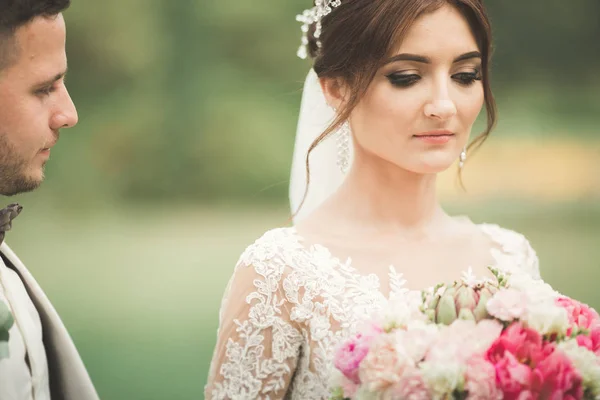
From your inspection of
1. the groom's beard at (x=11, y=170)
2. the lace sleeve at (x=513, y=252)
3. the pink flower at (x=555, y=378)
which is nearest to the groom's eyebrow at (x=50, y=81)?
the groom's beard at (x=11, y=170)

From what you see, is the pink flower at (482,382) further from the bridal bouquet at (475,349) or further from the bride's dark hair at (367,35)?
the bride's dark hair at (367,35)

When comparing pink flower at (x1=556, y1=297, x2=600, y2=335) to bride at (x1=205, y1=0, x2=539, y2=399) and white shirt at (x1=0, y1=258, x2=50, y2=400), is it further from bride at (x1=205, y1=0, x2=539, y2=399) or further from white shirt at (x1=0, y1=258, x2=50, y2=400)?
white shirt at (x1=0, y1=258, x2=50, y2=400)

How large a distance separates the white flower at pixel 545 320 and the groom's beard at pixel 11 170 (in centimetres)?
91

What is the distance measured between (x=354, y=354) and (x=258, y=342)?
0.43 m

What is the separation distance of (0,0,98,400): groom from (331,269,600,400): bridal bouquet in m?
0.54

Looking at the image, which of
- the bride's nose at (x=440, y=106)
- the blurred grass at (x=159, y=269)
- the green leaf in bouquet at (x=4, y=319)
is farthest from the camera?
the blurred grass at (x=159, y=269)

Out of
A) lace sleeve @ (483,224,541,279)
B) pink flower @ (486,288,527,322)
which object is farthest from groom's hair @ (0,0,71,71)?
lace sleeve @ (483,224,541,279)

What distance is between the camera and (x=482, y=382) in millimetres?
1267

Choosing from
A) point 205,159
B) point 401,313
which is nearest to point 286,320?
point 401,313

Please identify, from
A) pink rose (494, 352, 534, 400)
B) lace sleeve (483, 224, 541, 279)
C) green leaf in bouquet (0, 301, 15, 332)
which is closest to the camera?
green leaf in bouquet (0, 301, 15, 332)

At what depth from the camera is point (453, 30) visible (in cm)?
176

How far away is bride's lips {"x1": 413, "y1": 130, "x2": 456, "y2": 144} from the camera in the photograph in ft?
5.80

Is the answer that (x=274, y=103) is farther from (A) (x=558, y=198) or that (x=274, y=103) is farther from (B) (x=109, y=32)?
(A) (x=558, y=198)

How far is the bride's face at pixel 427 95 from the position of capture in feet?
5.70
